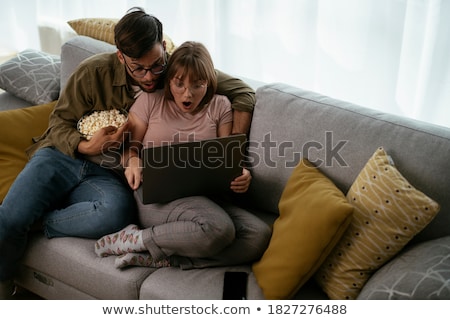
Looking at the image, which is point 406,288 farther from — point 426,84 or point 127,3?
point 127,3

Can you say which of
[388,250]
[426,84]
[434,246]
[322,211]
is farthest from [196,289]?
[426,84]

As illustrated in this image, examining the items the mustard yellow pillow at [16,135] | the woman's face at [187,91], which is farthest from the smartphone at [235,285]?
the mustard yellow pillow at [16,135]

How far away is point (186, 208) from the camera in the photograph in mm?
1809

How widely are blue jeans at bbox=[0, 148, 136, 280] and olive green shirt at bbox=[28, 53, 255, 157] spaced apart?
8 centimetres

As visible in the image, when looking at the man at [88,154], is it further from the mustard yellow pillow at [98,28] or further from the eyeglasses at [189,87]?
the mustard yellow pillow at [98,28]

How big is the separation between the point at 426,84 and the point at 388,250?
100cm

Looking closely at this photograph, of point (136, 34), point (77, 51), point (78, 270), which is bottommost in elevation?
point (78, 270)

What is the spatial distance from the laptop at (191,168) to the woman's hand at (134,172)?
0.10 m

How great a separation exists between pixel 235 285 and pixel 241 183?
367 millimetres

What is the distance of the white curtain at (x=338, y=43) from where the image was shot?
7.43 feet

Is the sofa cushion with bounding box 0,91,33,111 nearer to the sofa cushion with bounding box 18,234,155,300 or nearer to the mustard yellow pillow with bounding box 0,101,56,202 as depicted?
the mustard yellow pillow with bounding box 0,101,56,202

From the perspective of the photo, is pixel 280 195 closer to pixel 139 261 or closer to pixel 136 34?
pixel 139 261

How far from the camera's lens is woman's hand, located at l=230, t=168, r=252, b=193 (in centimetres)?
189

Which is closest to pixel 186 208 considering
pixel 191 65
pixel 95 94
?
pixel 191 65
